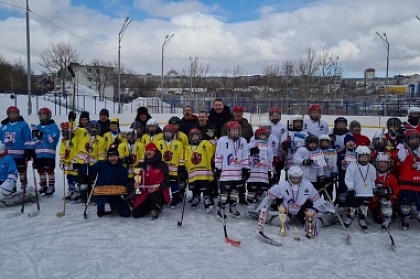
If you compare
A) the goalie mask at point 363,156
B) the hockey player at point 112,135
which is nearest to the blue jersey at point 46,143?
the hockey player at point 112,135

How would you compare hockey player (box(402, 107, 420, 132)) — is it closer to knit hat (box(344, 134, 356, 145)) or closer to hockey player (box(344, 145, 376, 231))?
knit hat (box(344, 134, 356, 145))

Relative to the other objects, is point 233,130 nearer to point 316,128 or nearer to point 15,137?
point 316,128

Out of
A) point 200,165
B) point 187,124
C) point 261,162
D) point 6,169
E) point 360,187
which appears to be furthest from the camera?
Result: point 187,124

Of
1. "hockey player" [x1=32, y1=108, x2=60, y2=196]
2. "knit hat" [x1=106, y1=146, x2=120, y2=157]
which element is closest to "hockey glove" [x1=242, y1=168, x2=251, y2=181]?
"knit hat" [x1=106, y1=146, x2=120, y2=157]

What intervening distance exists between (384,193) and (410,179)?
39 centimetres

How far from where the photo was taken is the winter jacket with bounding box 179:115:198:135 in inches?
236

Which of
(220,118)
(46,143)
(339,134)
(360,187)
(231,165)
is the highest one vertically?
(220,118)

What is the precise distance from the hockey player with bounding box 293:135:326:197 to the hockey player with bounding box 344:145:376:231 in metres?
0.36

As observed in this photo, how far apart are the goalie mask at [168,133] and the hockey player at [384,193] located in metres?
2.85

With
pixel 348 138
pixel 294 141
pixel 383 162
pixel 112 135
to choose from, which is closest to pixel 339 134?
pixel 348 138

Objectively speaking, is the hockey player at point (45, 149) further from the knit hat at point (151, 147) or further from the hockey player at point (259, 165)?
the hockey player at point (259, 165)

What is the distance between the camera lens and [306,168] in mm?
4953

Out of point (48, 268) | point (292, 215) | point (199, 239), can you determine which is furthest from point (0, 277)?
point (292, 215)

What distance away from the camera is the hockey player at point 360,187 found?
15.1 feet
